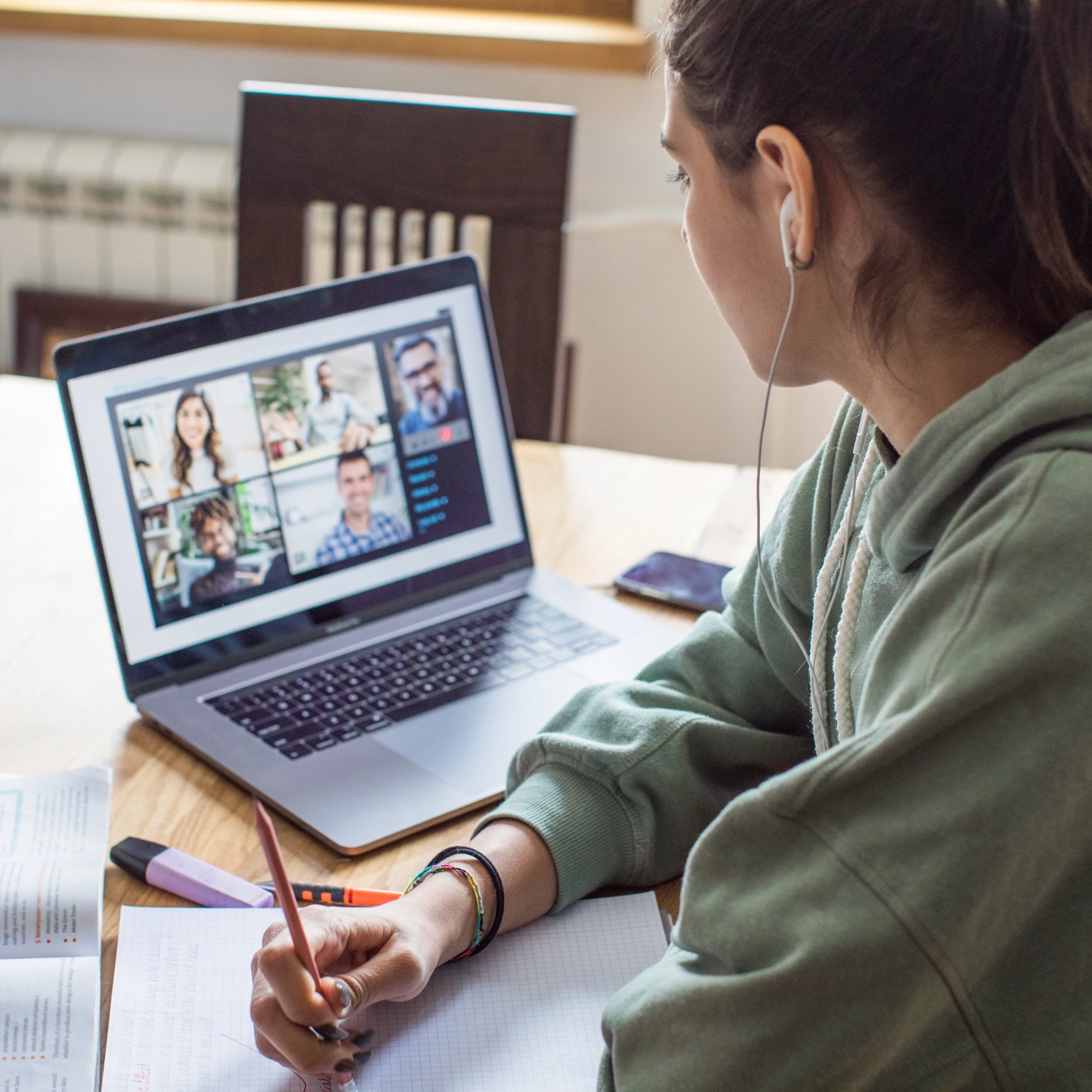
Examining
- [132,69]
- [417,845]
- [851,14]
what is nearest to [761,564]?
[417,845]

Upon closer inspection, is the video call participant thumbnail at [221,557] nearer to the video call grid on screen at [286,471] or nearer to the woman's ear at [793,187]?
the video call grid on screen at [286,471]

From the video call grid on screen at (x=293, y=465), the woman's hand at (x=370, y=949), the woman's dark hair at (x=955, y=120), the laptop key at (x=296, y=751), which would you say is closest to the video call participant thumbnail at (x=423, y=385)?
the video call grid on screen at (x=293, y=465)

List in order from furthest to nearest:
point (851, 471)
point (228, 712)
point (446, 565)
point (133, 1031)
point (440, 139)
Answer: point (440, 139) → point (446, 565) → point (228, 712) → point (851, 471) → point (133, 1031)

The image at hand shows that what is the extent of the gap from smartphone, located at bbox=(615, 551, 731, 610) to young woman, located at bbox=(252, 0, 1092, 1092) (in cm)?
41

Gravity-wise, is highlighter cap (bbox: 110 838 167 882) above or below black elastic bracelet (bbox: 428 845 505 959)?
below

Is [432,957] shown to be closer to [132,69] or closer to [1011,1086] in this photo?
[1011,1086]

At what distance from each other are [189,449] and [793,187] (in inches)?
20.6

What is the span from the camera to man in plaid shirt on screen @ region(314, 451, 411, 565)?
3.40 feet

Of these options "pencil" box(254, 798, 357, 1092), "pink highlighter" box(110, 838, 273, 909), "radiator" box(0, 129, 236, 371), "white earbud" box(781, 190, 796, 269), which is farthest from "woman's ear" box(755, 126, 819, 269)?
"radiator" box(0, 129, 236, 371)

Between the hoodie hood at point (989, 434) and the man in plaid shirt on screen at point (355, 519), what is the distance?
0.53 meters

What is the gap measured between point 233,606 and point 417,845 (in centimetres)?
26

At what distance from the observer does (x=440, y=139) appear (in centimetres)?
151

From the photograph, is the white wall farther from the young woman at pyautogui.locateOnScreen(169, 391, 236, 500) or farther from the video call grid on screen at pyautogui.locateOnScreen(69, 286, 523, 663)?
the young woman at pyautogui.locateOnScreen(169, 391, 236, 500)

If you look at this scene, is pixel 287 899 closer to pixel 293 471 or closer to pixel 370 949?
pixel 370 949
